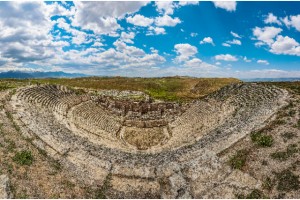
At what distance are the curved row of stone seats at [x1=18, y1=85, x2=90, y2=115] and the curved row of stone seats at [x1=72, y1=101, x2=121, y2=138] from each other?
218 centimetres

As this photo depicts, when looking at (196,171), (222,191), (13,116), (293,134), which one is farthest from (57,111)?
(293,134)

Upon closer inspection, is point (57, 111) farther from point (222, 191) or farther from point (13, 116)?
point (222, 191)

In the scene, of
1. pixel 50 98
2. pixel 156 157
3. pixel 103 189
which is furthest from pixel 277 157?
pixel 50 98

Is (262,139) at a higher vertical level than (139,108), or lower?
higher

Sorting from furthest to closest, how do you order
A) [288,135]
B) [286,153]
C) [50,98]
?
[50,98] → [288,135] → [286,153]

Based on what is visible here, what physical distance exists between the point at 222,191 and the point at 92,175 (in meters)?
13.5

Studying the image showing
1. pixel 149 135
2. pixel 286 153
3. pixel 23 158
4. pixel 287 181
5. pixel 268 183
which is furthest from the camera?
pixel 149 135

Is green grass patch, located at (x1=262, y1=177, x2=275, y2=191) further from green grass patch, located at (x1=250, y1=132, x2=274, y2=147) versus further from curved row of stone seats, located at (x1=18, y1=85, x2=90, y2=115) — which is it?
curved row of stone seats, located at (x1=18, y1=85, x2=90, y2=115)

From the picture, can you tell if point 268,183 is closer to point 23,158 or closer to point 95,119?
point 23,158

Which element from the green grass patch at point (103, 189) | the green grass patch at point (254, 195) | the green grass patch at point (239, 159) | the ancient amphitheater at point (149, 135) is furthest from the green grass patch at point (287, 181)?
the green grass patch at point (103, 189)

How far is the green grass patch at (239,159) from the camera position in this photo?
96.7 feet

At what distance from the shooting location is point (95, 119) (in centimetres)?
6069

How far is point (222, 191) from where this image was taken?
1027 inches

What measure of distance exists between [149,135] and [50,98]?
22.2m
